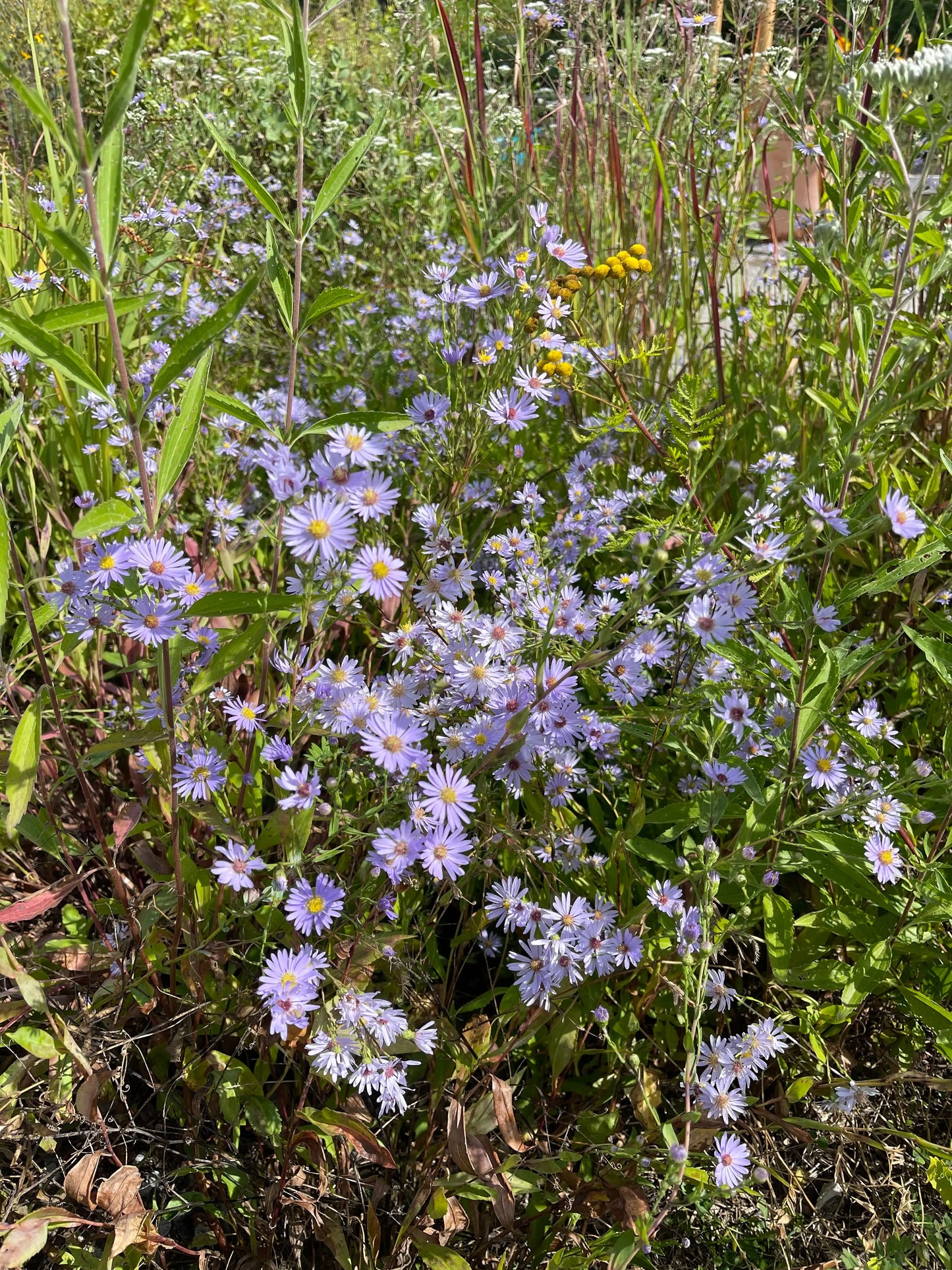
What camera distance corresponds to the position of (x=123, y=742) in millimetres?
1211

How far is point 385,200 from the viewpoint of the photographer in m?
2.84

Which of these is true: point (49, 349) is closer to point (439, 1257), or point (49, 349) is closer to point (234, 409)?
point (234, 409)

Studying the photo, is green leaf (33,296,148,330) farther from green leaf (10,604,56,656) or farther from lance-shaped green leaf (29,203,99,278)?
green leaf (10,604,56,656)

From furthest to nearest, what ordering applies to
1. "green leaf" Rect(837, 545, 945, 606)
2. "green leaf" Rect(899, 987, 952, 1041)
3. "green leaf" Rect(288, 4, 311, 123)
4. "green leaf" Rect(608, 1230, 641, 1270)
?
"green leaf" Rect(899, 987, 952, 1041)
"green leaf" Rect(837, 545, 945, 606)
"green leaf" Rect(608, 1230, 641, 1270)
"green leaf" Rect(288, 4, 311, 123)

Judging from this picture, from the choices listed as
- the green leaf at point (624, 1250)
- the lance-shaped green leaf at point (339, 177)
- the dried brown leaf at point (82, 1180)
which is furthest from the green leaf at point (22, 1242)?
the lance-shaped green leaf at point (339, 177)

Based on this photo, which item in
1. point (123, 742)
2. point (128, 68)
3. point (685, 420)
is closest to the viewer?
point (128, 68)

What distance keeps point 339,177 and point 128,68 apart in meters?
0.32

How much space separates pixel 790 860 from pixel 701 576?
1.44 feet

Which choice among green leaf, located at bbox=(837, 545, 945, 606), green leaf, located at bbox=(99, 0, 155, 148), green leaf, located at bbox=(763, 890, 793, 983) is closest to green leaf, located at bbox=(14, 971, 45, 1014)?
green leaf, located at bbox=(99, 0, 155, 148)

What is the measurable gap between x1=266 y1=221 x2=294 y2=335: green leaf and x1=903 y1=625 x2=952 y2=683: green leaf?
930mm

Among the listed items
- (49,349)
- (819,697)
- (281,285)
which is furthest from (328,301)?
(819,697)

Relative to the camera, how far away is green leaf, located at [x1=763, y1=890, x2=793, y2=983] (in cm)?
136

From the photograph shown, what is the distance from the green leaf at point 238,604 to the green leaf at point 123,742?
30 cm

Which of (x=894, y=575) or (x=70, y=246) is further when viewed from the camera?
(x=894, y=575)
